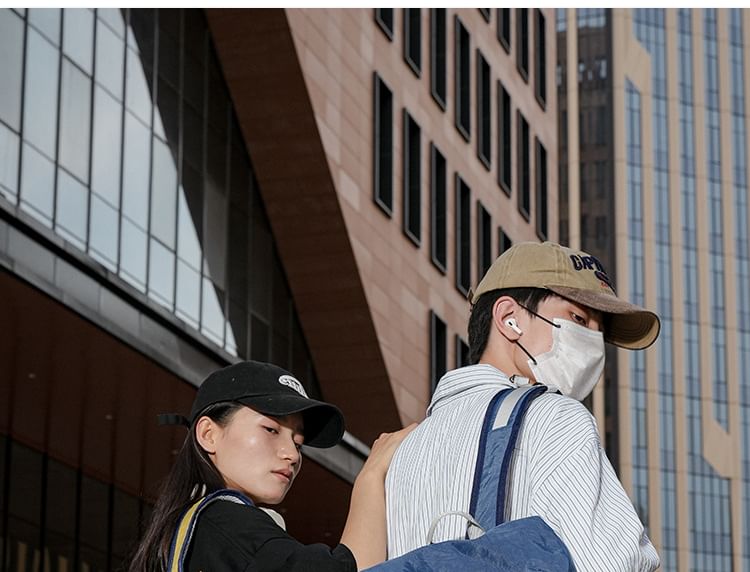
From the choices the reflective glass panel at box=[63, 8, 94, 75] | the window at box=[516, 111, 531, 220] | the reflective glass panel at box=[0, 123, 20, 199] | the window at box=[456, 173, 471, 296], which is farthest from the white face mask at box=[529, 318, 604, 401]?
the window at box=[516, 111, 531, 220]

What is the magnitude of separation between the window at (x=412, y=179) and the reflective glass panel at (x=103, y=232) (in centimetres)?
1084

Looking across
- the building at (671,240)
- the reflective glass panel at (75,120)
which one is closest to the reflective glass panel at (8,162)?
the reflective glass panel at (75,120)

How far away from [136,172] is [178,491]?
2284cm

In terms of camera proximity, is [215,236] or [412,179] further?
[412,179]

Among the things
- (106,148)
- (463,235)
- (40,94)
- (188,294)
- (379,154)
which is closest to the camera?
(40,94)

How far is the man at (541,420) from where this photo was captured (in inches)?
175

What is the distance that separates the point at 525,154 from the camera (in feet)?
154

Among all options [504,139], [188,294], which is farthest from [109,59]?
[504,139]

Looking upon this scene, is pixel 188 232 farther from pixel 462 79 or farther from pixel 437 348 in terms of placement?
pixel 462 79

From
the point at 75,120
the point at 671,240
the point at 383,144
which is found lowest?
the point at 75,120

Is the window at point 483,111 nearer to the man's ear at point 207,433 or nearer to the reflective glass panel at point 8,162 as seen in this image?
the reflective glass panel at point 8,162

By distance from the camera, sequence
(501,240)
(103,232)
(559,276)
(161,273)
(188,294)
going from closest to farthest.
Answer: (559,276)
(103,232)
(161,273)
(188,294)
(501,240)

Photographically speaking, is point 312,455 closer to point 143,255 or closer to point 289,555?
point 143,255

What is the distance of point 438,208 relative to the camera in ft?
129
